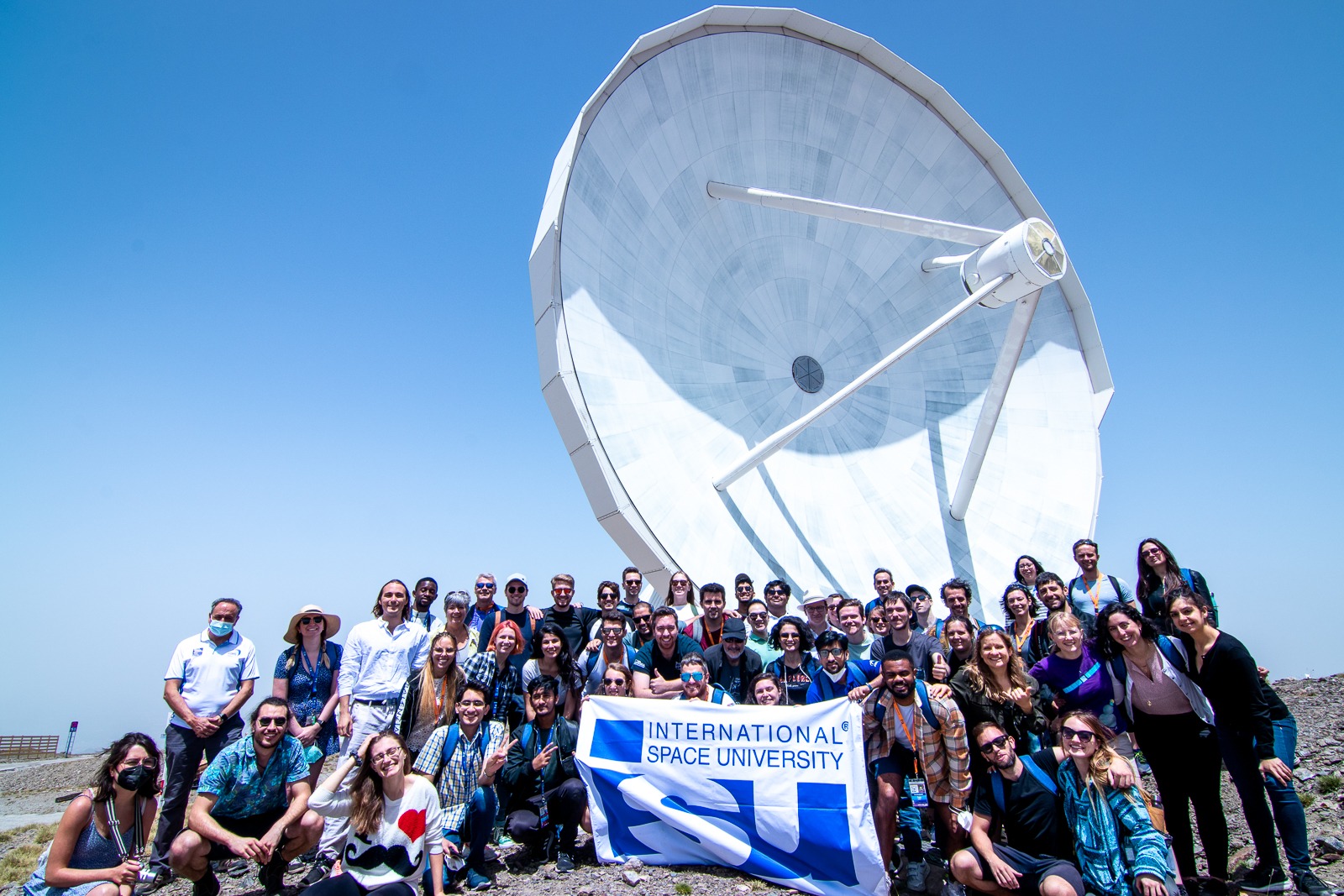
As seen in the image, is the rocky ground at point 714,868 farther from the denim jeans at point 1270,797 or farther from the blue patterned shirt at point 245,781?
the blue patterned shirt at point 245,781

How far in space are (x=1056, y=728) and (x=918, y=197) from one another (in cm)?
1662

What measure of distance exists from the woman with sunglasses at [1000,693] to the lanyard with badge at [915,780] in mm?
496

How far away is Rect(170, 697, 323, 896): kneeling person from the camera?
6781 mm

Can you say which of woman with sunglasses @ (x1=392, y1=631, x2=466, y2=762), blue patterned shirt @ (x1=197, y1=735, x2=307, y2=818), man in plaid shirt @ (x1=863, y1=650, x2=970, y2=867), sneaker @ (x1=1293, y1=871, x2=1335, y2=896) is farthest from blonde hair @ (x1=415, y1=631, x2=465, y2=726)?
sneaker @ (x1=1293, y1=871, x2=1335, y2=896)

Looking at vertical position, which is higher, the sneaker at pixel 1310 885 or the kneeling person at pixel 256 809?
the kneeling person at pixel 256 809

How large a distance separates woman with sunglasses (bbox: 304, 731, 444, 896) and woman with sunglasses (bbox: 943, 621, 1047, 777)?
15.3ft

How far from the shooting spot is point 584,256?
14.7 m

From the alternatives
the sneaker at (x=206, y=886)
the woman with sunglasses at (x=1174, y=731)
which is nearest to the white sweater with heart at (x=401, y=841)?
the sneaker at (x=206, y=886)

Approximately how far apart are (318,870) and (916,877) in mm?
5536

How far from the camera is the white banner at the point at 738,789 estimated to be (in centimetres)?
703

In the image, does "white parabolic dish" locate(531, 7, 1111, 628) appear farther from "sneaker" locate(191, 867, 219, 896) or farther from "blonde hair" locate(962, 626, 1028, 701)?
"sneaker" locate(191, 867, 219, 896)

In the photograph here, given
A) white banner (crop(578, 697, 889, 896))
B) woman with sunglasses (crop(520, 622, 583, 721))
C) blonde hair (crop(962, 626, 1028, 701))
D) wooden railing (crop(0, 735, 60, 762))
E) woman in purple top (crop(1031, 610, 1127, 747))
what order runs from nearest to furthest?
white banner (crop(578, 697, 889, 896)), blonde hair (crop(962, 626, 1028, 701)), woman in purple top (crop(1031, 610, 1127, 747)), woman with sunglasses (crop(520, 622, 583, 721)), wooden railing (crop(0, 735, 60, 762))

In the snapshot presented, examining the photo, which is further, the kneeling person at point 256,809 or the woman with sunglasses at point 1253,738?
the kneeling person at point 256,809

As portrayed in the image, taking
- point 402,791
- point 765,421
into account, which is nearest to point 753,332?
point 765,421
